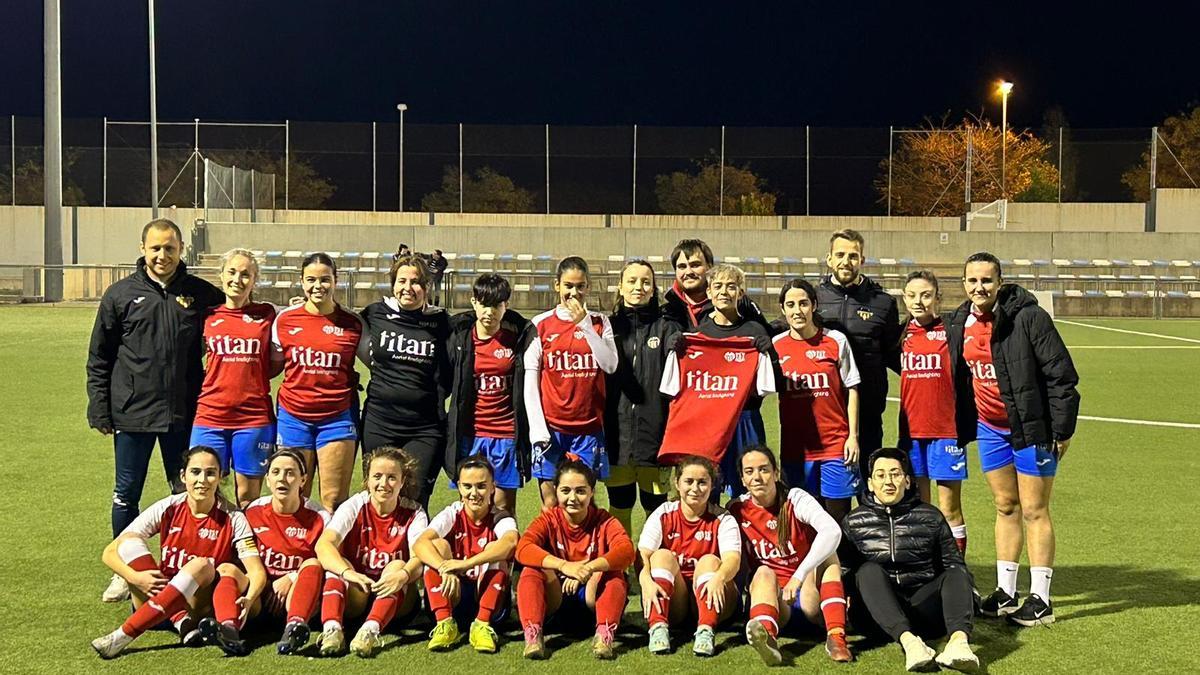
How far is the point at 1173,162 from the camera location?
40.2 metres

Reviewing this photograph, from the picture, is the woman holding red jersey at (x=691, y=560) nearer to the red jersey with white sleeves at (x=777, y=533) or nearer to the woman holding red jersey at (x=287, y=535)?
the red jersey with white sleeves at (x=777, y=533)

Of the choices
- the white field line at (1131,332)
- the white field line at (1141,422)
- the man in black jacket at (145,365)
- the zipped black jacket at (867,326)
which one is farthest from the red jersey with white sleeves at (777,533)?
the white field line at (1131,332)

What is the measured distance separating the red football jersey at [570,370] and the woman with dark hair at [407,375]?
501 millimetres

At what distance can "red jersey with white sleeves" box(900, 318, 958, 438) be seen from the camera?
584 centimetres

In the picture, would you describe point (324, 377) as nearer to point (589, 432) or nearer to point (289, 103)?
point (589, 432)

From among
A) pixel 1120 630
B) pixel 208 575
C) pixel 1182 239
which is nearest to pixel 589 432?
pixel 208 575

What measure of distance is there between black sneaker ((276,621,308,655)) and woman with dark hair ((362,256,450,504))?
109cm

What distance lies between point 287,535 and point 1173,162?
4120 centimetres

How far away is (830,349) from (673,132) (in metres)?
34.7

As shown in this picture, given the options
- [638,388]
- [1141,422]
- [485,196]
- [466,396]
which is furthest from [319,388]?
[485,196]

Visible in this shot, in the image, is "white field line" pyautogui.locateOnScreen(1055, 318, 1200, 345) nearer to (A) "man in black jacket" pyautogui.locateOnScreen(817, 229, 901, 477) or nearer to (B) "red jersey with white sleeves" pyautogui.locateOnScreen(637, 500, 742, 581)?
(A) "man in black jacket" pyautogui.locateOnScreen(817, 229, 901, 477)

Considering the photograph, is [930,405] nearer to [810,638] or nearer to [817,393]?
[817,393]

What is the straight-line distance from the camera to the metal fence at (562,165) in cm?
3888

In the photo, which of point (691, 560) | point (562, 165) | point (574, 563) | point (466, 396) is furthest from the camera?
point (562, 165)
